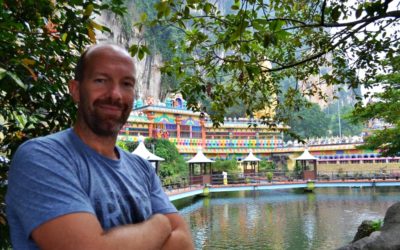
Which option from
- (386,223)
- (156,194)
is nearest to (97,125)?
(156,194)

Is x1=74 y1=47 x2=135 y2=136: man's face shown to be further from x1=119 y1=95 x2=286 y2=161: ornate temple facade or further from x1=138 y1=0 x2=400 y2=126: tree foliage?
x1=119 y1=95 x2=286 y2=161: ornate temple facade

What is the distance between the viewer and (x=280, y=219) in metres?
12.8

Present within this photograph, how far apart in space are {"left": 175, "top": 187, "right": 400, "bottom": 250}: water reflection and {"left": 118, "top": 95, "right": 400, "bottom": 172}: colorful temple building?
7.07 meters

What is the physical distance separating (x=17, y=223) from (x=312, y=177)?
23829 mm

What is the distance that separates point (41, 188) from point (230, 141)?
91.7ft

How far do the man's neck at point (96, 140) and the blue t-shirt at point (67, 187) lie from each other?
17 millimetres

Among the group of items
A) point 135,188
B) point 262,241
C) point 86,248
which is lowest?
point 262,241

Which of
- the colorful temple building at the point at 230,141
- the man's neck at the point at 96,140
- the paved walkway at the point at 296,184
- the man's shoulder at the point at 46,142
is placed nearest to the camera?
the man's shoulder at the point at 46,142

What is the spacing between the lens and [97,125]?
112 centimetres

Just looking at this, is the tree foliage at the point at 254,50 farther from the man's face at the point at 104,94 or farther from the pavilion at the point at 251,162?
the pavilion at the point at 251,162

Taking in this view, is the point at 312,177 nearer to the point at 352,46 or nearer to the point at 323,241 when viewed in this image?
the point at 323,241

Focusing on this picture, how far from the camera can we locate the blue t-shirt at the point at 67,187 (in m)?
0.88

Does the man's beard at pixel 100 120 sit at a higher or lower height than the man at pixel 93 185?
higher

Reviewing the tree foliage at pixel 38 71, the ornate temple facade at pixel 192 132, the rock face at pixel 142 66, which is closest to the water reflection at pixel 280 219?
the ornate temple facade at pixel 192 132
